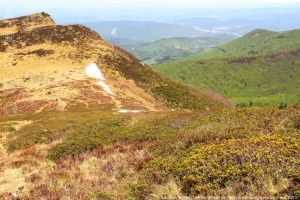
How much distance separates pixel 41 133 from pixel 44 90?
36.8 metres

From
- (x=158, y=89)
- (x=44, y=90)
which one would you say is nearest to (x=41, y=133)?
(x=44, y=90)

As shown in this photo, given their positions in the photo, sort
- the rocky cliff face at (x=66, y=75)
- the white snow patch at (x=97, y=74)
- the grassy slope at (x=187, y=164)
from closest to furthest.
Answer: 1. the grassy slope at (x=187, y=164)
2. the rocky cliff face at (x=66, y=75)
3. the white snow patch at (x=97, y=74)

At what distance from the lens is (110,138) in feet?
78.8

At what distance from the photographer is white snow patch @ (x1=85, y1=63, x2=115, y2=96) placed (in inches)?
2831

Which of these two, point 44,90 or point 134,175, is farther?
point 44,90

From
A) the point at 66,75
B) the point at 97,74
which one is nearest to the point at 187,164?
the point at 66,75

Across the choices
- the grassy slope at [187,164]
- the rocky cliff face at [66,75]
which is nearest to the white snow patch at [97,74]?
the rocky cliff face at [66,75]

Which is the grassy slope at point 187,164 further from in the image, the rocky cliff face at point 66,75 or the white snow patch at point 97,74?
the white snow patch at point 97,74

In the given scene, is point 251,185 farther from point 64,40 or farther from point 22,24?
point 22,24

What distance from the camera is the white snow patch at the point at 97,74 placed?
71.9 meters

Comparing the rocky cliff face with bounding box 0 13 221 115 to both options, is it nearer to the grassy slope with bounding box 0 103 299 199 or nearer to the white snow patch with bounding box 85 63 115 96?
the white snow patch with bounding box 85 63 115 96

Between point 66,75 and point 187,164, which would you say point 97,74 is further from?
point 187,164

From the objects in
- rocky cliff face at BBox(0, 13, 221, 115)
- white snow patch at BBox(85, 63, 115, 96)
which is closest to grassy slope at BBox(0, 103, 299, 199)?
rocky cliff face at BBox(0, 13, 221, 115)

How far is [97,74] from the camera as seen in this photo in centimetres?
8231
